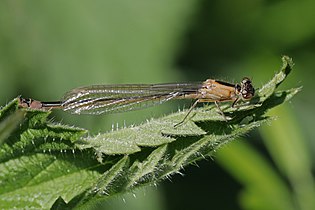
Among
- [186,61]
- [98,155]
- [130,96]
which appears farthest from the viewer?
[186,61]

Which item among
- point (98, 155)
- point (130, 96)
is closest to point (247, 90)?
point (130, 96)

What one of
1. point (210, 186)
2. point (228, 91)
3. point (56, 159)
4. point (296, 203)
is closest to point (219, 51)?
point (210, 186)


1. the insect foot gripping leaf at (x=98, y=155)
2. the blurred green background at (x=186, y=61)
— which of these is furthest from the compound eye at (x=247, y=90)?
the blurred green background at (x=186, y=61)

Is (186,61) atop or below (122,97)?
atop

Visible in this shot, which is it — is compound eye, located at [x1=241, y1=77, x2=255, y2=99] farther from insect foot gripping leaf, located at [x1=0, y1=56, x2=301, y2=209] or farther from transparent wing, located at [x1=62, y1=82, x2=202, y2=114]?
insect foot gripping leaf, located at [x1=0, y1=56, x2=301, y2=209]

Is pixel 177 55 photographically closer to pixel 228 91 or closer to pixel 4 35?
pixel 4 35

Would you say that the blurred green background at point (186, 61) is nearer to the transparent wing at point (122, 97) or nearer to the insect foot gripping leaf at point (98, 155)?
the transparent wing at point (122, 97)

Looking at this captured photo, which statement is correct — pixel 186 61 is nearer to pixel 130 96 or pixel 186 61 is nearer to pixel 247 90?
pixel 130 96

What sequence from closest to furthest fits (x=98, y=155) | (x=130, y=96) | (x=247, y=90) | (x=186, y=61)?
(x=98, y=155)
(x=247, y=90)
(x=130, y=96)
(x=186, y=61)
